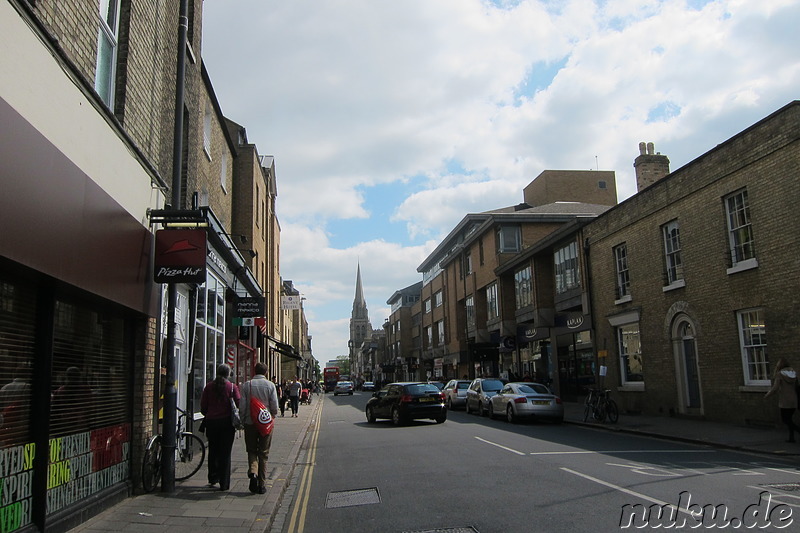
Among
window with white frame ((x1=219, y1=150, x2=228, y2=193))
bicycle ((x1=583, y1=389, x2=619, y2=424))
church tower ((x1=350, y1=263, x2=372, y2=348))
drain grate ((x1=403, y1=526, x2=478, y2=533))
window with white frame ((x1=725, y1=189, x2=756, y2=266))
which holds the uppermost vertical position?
church tower ((x1=350, y1=263, x2=372, y2=348))

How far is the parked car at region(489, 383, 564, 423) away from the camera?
1966 centimetres

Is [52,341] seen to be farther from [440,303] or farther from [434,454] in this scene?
[440,303]

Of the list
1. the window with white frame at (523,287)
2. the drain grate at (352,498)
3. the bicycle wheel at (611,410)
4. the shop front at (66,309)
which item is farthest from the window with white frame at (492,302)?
the shop front at (66,309)

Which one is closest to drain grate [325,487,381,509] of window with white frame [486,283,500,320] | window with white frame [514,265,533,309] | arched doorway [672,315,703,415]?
arched doorway [672,315,703,415]

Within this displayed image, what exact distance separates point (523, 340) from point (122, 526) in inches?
1107

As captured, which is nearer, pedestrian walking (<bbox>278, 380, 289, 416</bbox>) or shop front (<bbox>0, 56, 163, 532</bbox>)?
shop front (<bbox>0, 56, 163, 532</bbox>)

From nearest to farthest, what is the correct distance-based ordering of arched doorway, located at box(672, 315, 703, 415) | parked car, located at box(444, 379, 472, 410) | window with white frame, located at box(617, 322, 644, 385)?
arched doorway, located at box(672, 315, 703, 415), window with white frame, located at box(617, 322, 644, 385), parked car, located at box(444, 379, 472, 410)

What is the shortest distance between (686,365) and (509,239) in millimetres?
20286

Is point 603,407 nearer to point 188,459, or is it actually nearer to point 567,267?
point 567,267

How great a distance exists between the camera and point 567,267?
28.7 m

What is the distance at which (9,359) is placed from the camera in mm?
5574

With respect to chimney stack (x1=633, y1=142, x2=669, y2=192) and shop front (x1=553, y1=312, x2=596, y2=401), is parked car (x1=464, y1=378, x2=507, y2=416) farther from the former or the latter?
chimney stack (x1=633, y1=142, x2=669, y2=192)

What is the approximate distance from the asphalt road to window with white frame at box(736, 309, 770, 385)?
141 inches

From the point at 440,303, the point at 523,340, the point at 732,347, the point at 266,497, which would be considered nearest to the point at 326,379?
the point at 440,303
